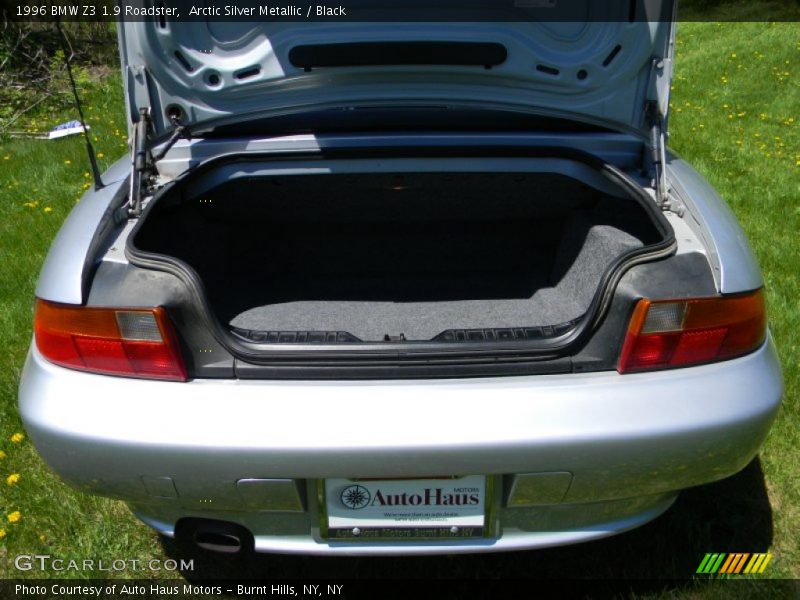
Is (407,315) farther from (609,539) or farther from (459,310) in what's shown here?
(609,539)

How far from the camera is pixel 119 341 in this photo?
1.69 m

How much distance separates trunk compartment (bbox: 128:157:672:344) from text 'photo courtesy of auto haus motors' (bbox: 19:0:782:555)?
0.11ft

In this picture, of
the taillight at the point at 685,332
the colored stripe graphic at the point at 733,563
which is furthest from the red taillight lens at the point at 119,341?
the colored stripe graphic at the point at 733,563

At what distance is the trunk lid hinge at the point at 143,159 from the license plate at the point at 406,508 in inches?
38.1

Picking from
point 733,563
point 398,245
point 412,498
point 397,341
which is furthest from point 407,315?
point 733,563

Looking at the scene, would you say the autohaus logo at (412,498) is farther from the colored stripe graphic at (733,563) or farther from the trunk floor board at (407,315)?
the colored stripe graphic at (733,563)

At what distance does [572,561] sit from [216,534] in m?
1.09

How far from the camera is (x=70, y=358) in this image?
1.74 meters

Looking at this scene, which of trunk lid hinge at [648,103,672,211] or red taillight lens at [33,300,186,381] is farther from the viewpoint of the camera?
trunk lid hinge at [648,103,672,211]

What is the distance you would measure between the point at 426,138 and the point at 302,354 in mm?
1010

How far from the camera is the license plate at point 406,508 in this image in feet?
5.55

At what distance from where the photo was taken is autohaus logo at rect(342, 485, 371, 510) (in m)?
1.69

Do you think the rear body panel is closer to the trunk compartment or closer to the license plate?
the license plate

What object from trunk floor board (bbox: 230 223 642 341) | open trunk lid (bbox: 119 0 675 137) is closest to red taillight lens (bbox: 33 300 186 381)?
trunk floor board (bbox: 230 223 642 341)
